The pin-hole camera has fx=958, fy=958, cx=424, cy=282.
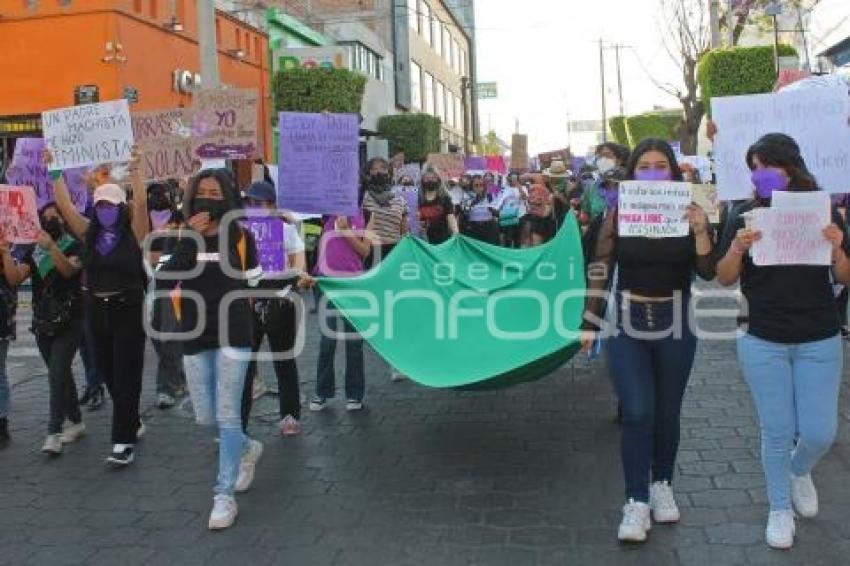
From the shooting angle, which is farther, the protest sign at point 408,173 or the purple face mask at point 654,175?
the protest sign at point 408,173

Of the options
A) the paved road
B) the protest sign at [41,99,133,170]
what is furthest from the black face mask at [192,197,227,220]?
the protest sign at [41,99,133,170]

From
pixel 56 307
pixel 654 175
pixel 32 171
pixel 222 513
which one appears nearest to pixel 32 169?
pixel 32 171

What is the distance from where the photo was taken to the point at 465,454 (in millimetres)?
6148

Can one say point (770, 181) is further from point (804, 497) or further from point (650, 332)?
point (804, 497)

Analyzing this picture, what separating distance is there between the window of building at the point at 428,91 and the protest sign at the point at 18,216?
4930 cm

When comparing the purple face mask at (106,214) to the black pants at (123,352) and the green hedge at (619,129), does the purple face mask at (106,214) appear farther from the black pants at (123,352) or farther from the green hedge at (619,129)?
the green hedge at (619,129)

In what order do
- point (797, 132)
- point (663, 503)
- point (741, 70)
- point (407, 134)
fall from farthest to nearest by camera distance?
point (407, 134) < point (741, 70) < point (797, 132) < point (663, 503)

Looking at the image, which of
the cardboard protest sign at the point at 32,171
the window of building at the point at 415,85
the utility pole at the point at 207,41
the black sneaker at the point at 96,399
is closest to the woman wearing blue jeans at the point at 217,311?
the cardboard protest sign at the point at 32,171

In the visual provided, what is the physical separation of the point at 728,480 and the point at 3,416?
4.96m

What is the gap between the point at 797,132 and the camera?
5.35 m

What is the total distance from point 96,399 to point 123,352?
190 cm

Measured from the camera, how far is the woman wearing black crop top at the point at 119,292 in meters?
6.17

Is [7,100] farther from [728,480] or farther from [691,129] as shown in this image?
[691,129]

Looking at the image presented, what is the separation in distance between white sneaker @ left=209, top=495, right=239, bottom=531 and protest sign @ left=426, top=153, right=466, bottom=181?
12800mm
